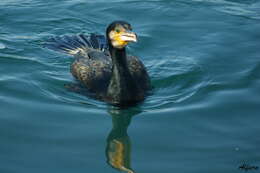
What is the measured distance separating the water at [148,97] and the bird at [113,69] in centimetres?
18

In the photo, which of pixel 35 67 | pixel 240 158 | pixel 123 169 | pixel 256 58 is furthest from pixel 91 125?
pixel 256 58

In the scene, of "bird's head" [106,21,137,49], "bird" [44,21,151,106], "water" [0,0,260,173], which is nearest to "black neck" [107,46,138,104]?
"bird" [44,21,151,106]

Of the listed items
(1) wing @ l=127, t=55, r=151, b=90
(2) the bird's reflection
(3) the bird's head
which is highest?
(3) the bird's head

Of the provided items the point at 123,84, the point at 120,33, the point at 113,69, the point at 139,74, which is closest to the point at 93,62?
the point at 139,74

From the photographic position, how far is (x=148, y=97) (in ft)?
29.3

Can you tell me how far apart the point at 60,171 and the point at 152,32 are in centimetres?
567

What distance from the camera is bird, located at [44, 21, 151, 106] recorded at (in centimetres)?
830

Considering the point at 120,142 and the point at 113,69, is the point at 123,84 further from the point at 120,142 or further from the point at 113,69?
the point at 120,142

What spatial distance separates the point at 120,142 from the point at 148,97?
1517 millimetres

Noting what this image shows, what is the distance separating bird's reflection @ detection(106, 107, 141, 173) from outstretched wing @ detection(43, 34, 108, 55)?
2523 millimetres

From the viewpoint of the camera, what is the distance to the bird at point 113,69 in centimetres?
830

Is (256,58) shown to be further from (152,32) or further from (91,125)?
(91,125)

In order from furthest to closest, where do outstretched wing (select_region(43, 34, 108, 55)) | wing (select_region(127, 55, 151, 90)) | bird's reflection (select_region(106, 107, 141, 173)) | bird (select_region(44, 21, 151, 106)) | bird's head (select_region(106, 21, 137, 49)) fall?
1. outstretched wing (select_region(43, 34, 108, 55))
2. wing (select_region(127, 55, 151, 90))
3. bird (select_region(44, 21, 151, 106))
4. bird's head (select_region(106, 21, 137, 49))
5. bird's reflection (select_region(106, 107, 141, 173))

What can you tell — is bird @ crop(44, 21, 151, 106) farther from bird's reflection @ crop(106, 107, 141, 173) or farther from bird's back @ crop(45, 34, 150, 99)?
bird's reflection @ crop(106, 107, 141, 173)
